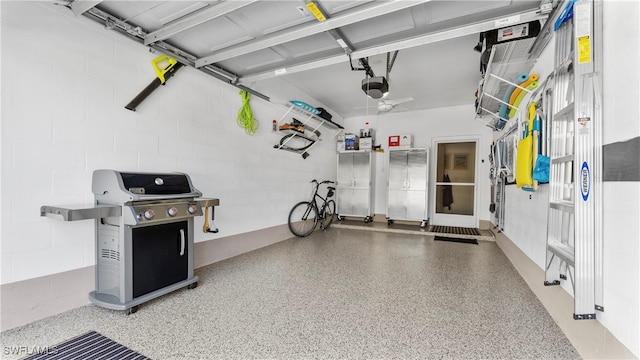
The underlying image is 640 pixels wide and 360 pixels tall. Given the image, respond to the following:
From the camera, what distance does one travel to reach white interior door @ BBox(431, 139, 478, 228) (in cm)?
607

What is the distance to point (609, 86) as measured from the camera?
1345 mm

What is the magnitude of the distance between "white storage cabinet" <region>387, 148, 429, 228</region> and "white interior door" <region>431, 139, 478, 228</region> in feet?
1.66

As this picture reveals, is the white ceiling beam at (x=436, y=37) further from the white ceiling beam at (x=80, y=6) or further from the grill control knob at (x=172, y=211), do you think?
the grill control knob at (x=172, y=211)

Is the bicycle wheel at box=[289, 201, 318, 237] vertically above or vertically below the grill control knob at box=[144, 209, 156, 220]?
below

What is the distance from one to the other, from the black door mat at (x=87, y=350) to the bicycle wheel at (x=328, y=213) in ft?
14.8

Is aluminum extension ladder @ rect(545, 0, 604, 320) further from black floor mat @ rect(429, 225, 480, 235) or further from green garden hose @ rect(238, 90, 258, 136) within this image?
black floor mat @ rect(429, 225, 480, 235)

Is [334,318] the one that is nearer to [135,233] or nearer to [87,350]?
[87,350]

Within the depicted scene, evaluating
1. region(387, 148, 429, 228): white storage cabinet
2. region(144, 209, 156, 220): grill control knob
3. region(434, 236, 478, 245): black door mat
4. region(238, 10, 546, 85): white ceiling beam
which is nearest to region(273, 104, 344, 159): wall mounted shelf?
region(238, 10, 546, 85): white ceiling beam

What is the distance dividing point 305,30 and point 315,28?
4.5 inches

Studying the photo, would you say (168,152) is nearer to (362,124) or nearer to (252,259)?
(252,259)

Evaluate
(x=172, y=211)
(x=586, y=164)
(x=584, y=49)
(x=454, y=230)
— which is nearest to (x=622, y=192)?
(x=586, y=164)

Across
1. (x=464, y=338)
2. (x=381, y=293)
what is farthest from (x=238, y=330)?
(x=464, y=338)

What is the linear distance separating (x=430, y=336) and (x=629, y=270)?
115 centimetres

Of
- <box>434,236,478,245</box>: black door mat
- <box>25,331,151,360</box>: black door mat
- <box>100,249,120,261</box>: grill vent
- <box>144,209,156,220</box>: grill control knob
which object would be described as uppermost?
<box>144,209,156,220</box>: grill control knob
